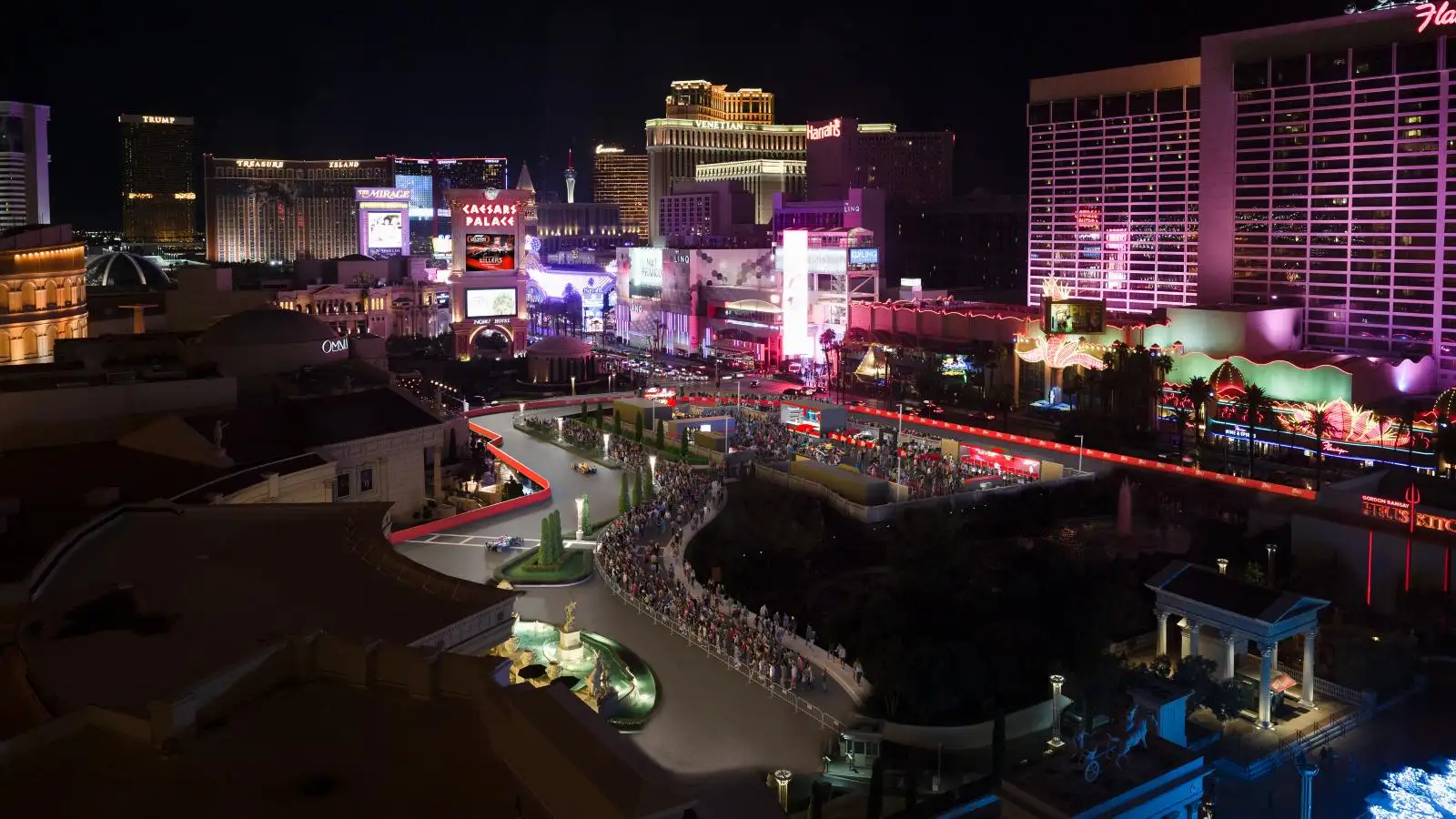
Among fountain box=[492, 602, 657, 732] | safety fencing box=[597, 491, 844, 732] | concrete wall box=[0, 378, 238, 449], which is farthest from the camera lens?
concrete wall box=[0, 378, 238, 449]

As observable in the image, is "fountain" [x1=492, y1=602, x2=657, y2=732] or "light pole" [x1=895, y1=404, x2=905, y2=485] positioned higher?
"light pole" [x1=895, y1=404, x2=905, y2=485]

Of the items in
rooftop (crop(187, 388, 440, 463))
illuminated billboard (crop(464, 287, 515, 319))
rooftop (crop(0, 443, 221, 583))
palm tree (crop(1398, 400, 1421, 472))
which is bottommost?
palm tree (crop(1398, 400, 1421, 472))

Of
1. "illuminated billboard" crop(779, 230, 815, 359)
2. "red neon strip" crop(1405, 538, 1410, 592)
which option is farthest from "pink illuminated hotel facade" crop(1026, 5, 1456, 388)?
"red neon strip" crop(1405, 538, 1410, 592)

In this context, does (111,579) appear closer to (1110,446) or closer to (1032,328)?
(1110,446)

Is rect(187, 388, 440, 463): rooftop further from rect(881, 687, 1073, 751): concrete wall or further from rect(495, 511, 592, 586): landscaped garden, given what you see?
rect(881, 687, 1073, 751): concrete wall

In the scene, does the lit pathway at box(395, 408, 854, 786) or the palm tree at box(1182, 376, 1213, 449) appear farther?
the palm tree at box(1182, 376, 1213, 449)

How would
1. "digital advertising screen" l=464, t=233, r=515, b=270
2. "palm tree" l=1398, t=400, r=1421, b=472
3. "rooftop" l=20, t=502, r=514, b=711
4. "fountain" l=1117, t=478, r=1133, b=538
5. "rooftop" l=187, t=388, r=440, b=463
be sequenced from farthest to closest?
"digital advertising screen" l=464, t=233, r=515, b=270 → "palm tree" l=1398, t=400, r=1421, b=472 → "fountain" l=1117, t=478, r=1133, b=538 → "rooftop" l=187, t=388, r=440, b=463 → "rooftop" l=20, t=502, r=514, b=711

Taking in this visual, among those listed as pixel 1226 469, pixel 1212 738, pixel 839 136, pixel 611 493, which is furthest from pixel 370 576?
pixel 839 136

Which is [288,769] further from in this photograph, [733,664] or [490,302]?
[490,302]
